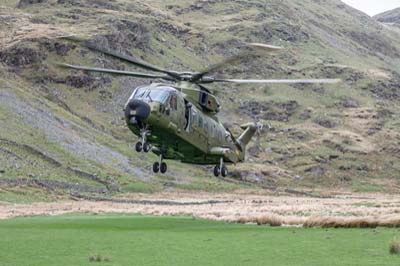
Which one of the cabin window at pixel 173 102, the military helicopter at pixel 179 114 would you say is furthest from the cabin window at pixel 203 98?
the cabin window at pixel 173 102

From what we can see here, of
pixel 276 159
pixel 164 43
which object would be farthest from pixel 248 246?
pixel 164 43

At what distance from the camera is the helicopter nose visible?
1382 inches

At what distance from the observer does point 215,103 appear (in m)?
42.9

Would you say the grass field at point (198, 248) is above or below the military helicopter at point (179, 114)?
below

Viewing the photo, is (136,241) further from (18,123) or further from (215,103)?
(18,123)

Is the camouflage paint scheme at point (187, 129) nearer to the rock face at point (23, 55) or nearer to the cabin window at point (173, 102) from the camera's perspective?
the cabin window at point (173, 102)

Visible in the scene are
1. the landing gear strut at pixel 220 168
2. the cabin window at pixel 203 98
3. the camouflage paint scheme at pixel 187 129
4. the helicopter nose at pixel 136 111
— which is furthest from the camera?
the landing gear strut at pixel 220 168

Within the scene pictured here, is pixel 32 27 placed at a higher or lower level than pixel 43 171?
higher

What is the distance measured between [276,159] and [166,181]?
4193 centimetres

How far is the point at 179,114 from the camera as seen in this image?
3822 cm

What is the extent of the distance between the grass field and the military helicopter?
698 cm

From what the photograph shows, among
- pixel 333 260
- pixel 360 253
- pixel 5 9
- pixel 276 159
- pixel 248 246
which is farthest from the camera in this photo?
pixel 5 9

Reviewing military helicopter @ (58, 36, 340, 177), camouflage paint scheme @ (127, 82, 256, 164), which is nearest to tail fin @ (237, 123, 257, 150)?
military helicopter @ (58, 36, 340, 177)

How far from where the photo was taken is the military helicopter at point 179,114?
1391 inches
